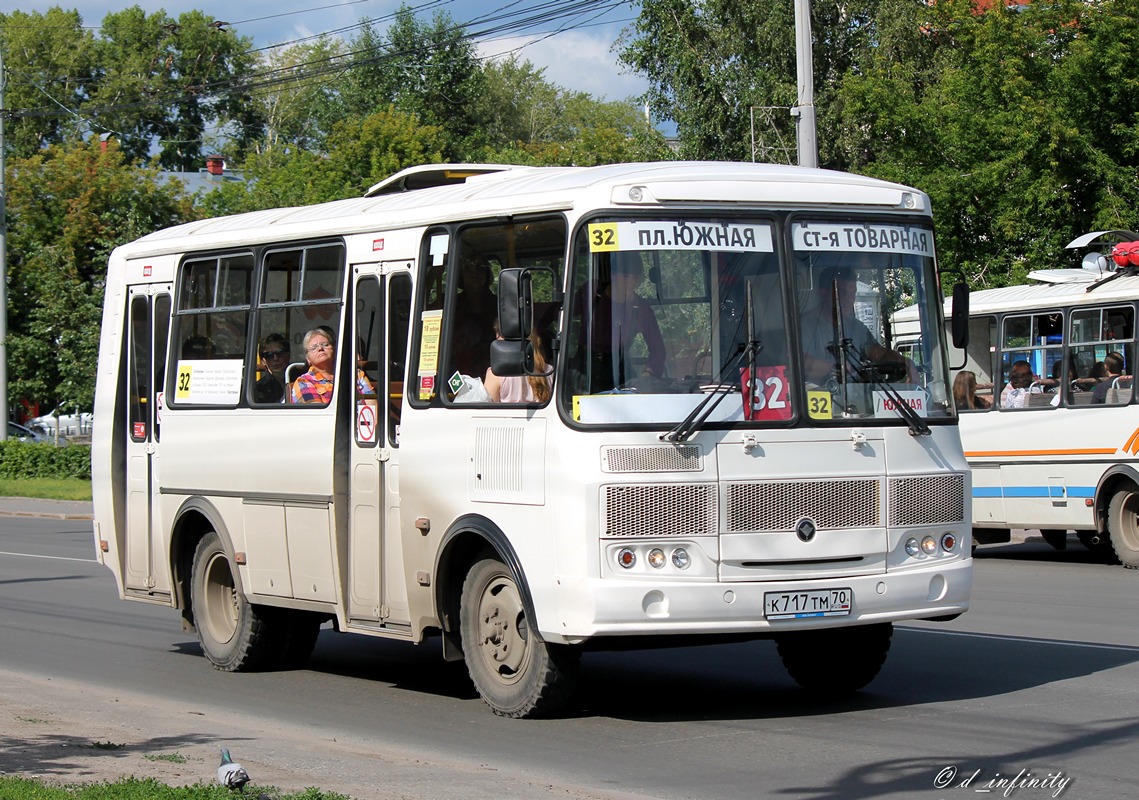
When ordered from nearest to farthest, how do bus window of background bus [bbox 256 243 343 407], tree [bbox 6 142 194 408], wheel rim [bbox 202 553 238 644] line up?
bus window of background bus [bbox 256 243 343 407]
wheel rim [bbox 202 553 238 644]
tree [bbox 6 142 194 408]

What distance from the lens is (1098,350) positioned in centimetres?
1862

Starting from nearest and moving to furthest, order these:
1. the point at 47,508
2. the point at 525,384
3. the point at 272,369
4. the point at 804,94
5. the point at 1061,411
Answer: the point at 525,384
the point at 272,369
the point at 1061,411
the point at 804,94
the point at 47,508

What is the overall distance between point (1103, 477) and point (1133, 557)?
92 centimetres

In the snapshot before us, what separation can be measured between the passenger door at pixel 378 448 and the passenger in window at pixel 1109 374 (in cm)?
1078

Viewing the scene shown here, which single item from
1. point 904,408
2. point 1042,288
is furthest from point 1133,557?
point 904,408

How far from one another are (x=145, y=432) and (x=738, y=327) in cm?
556

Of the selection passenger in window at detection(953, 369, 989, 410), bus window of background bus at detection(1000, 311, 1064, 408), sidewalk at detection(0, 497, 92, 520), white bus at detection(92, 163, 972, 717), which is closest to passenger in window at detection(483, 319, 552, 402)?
white bus at detection(92, 163, 972, 717)

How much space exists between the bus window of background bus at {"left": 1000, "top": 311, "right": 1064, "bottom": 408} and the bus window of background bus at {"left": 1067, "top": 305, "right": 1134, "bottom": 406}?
23 centimetres

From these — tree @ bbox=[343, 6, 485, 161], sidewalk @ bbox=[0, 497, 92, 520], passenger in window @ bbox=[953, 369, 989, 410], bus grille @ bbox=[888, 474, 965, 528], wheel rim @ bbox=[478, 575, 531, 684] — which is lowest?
sidewalk @ bbox=[0, 497, 92, 520]

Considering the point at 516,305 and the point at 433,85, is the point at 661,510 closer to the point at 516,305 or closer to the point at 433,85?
the point at 516,305

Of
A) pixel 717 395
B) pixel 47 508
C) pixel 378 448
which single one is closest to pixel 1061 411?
pixel 378 448

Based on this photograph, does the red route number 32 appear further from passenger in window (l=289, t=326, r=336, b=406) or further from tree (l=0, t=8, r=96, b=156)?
tree (l=0, t=8, r=96, b=156)

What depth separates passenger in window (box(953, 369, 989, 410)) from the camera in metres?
20.1

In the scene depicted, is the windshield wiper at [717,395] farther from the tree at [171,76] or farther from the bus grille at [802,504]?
the tree at [171,76]
